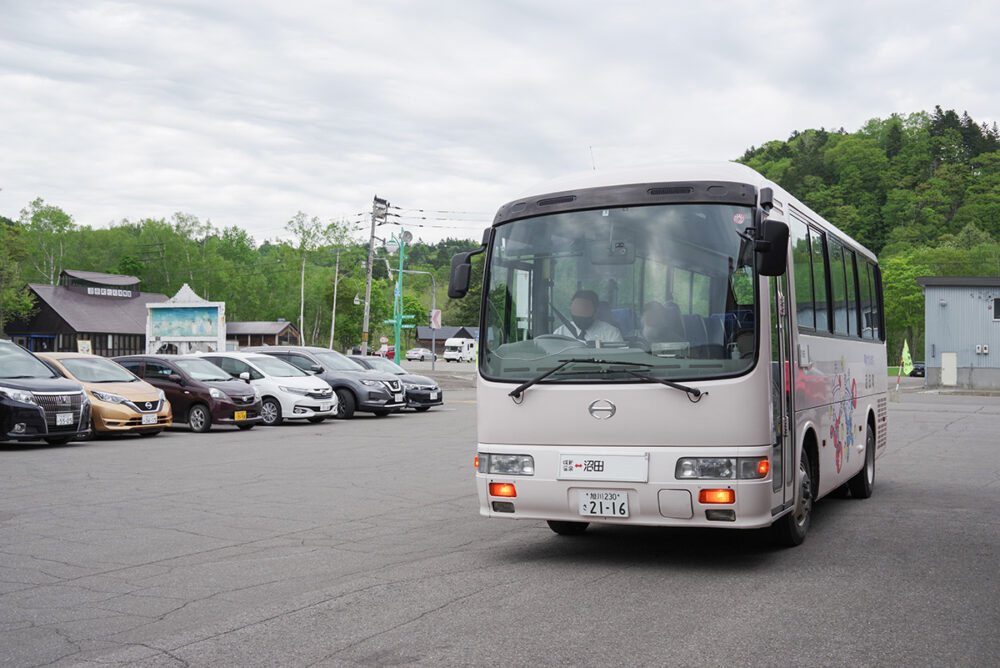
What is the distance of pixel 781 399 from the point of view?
681 centimetres

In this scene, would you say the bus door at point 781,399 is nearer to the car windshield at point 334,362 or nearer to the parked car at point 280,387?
the parked car at point 280,387

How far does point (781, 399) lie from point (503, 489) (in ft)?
6.81

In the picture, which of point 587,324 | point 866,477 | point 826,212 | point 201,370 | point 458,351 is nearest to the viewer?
point 587,324

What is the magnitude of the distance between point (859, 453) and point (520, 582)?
542 centimetres

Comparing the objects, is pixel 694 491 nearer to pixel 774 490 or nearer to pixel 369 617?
pixel 774 490

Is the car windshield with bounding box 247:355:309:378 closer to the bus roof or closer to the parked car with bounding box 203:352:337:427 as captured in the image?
the parked car with bounding box 203:352:337:427

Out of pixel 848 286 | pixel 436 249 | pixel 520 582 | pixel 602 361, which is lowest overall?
pixel 520 582

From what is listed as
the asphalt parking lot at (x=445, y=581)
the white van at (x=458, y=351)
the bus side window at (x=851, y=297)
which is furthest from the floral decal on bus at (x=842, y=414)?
the white van at (x=458, y=351)

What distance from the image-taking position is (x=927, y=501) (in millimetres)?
10320

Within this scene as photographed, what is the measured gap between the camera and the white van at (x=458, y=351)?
113m

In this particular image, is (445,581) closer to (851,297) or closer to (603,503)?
Result: (603,503)

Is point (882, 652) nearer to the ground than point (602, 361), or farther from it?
nearer to the ground

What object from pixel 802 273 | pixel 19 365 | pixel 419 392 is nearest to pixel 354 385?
pixel 419 392

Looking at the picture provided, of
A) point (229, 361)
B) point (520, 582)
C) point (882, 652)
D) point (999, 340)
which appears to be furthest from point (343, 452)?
point (999, 340)
